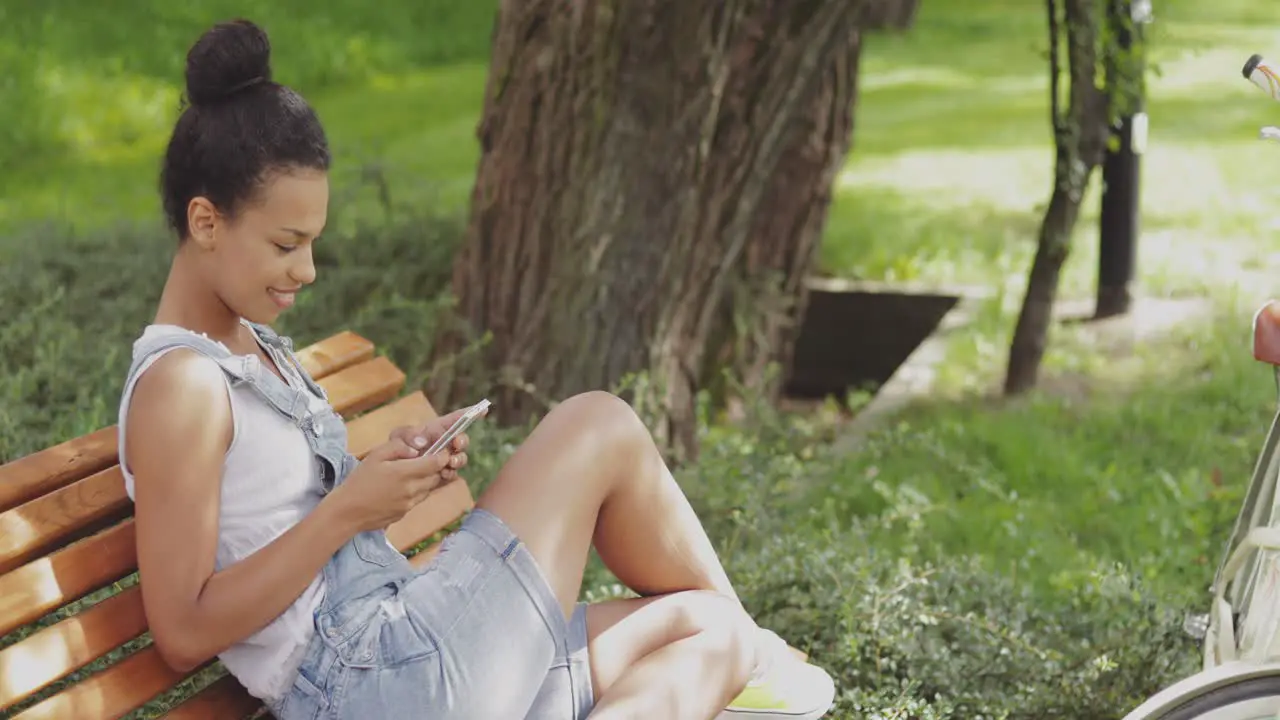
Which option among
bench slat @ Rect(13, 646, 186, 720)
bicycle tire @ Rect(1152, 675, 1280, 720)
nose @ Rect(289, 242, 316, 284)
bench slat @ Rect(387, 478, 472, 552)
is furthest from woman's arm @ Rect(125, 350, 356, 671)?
bicycle tire @ Rect(1152, 675, 1280, 720)

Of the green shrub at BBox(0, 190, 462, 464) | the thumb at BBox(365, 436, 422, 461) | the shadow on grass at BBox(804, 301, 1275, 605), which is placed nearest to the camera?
the thumb at BBox(365, 436, 422, 461)

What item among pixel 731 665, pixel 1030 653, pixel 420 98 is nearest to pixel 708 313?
pixel 1030 653

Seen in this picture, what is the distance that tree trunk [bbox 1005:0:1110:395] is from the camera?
5.19 m

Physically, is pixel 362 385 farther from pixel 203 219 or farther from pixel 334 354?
pixel 203 219

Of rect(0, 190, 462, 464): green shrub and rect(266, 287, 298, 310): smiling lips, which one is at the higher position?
rect(266, 287, 298, 310): smiling lips

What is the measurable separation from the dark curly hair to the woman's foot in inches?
44.1

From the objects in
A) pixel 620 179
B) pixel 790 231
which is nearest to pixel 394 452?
pixel 620 179

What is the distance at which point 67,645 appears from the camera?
2287 millimetres

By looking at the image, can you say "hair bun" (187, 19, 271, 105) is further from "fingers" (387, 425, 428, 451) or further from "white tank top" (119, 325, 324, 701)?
"fingers" (387, 425, 428, 451)

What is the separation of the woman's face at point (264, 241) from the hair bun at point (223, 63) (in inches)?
6.7

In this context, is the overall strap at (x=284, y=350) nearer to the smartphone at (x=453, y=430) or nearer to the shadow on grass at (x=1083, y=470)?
the smartphone at (x=453, y=430)

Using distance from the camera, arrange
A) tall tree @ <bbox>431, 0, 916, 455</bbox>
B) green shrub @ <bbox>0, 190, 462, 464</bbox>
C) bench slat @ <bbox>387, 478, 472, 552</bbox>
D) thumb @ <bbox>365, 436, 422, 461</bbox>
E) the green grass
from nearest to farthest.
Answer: thumb @ <bbox>365, 436, 422, 461</bbox>
bench slat @ <bbox>387, 478, 472, 552</bbox>
the green grass
green shrub @ <bbox>0, 190, 462, 464</bbox>
tall tree @ <bbox>431, 0, 916, 455</bbox>

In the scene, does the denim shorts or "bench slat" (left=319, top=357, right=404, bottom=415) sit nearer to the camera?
the denim shorts

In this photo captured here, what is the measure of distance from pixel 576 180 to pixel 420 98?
6.75 meters
